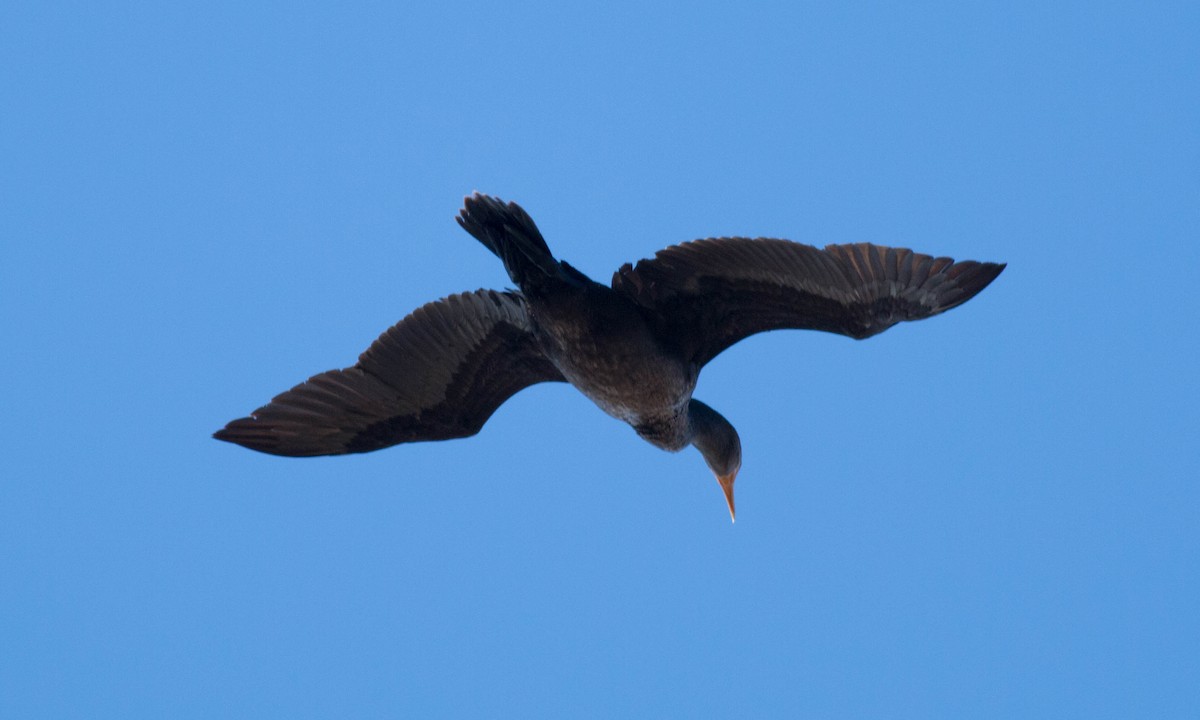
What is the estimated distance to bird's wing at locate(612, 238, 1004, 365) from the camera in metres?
8.31

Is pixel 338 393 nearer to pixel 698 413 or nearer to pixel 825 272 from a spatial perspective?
pixel 698 413

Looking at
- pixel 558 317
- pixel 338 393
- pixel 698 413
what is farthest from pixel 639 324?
pixel 338 393

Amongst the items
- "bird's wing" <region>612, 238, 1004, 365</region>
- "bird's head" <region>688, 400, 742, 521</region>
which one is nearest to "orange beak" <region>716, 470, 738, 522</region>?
"bird's head" <region>688, 400, 742, 521</region>

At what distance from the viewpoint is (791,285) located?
28.0 feet

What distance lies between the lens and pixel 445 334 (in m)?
9.13

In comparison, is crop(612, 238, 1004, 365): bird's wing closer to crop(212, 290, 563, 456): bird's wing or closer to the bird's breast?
the bird's breast

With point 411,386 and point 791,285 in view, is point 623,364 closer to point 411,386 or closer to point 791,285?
point 791,285

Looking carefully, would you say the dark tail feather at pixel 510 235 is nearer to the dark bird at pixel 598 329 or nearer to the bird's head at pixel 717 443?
the dark bird at pixel 598 329

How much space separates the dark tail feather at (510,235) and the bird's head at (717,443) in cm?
149

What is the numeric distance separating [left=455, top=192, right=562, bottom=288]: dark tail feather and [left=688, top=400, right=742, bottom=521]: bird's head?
1494mm

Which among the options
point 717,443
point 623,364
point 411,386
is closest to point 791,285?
point 623,364

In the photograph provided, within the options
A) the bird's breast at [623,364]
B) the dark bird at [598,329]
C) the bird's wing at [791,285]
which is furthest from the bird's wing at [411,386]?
the bird's wing at [791,285]

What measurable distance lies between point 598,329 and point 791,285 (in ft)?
3.62

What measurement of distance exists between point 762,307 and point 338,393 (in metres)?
2.55
